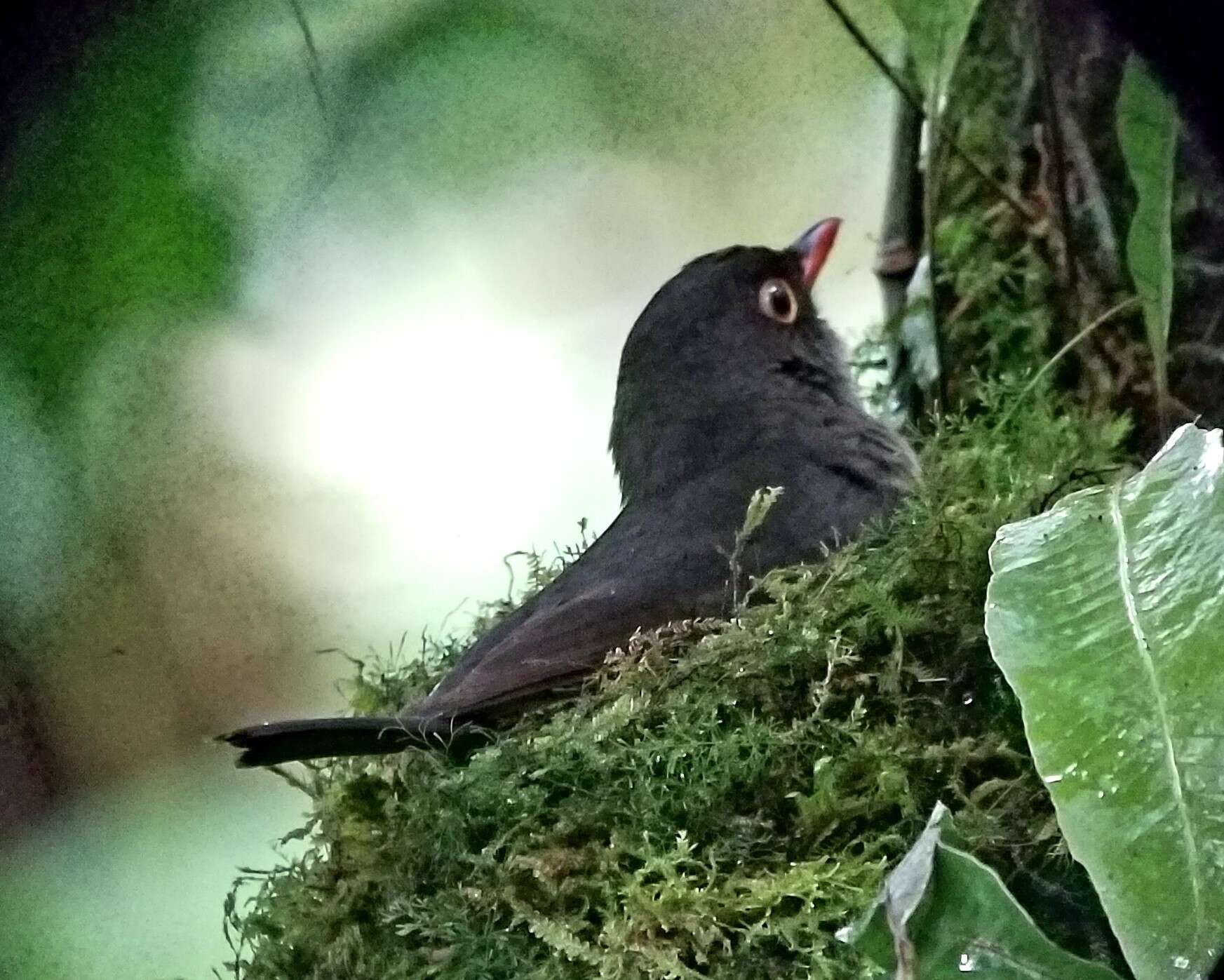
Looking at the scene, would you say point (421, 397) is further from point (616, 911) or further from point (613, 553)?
point (616, 911)

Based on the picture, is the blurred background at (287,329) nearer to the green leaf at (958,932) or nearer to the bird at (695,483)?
the bird at (695,483)

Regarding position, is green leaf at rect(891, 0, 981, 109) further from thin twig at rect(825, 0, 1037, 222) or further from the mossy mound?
the mossy mound

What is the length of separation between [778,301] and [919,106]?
402 millimetres

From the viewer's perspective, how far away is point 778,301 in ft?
6.95

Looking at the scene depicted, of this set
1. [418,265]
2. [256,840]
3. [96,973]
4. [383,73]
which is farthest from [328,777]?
[383,73]

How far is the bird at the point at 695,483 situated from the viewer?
1.45 meters

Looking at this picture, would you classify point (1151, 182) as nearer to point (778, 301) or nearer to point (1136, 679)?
point (778, 301)

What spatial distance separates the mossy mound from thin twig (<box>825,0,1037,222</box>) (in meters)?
0.71

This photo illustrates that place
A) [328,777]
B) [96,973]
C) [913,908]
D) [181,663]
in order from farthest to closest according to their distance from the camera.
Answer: [181,663] → [96,973] → [328,777] → [913,908]

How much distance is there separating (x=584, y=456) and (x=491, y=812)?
1094 millimetres

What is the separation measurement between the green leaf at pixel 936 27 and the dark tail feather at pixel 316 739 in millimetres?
1189

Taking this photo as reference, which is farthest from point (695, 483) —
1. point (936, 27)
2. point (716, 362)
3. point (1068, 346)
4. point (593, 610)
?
point (936, 27)

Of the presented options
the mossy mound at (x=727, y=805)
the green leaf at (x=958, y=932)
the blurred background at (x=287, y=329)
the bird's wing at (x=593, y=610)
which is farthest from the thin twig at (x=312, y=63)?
the green leaf at (x=958, y=932)

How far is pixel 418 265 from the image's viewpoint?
2209 mm
